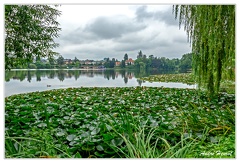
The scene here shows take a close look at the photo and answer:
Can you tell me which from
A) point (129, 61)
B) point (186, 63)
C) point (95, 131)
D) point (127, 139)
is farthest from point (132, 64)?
point (127, 139)

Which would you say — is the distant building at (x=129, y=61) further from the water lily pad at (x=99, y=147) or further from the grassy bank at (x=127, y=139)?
the water lily pad at (x=99, y=147)

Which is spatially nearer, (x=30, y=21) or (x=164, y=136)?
(x=164, y=136)

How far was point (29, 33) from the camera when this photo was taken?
264cm

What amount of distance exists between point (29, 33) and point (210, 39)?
7.10 ft

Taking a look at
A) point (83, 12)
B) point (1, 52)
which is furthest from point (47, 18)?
Result: point (1, 52)

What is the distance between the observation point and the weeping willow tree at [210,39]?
2.39 m

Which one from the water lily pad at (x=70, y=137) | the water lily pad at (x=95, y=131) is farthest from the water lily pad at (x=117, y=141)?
the water lily pad at (x=70, y=137)

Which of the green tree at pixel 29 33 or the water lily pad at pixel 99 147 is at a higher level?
the green tree at pixel 29 33

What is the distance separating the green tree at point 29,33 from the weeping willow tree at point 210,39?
1645mm

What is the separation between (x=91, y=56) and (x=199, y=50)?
1.61 meters

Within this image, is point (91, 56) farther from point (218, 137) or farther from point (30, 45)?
point (218, 137)

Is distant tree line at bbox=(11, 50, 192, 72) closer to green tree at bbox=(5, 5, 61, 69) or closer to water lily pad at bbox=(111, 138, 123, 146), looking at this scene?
green tree at bbox=(5, 5, 61, 69)

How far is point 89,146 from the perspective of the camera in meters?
1.68

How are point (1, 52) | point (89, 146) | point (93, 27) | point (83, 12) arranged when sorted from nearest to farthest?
1. point (89, 146)
2. point (1, 52)
3. point (83, 12)
4. point (93, 27)
